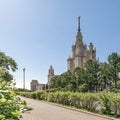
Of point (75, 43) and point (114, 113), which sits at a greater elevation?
point (75, 43)

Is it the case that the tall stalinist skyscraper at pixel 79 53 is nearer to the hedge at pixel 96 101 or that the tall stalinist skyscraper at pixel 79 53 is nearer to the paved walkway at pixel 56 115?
the hedge at pixel 96 101

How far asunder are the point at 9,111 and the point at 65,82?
80732 millimetres

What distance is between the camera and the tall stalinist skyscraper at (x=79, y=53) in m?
155

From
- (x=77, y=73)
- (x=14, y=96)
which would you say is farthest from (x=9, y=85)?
(x=77, y=73)

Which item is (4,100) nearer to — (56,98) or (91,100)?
(91,100)

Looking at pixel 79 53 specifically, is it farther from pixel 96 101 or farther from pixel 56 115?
pixel 56 115

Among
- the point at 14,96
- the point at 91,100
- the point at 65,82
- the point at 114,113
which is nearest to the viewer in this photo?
the point at 14,96

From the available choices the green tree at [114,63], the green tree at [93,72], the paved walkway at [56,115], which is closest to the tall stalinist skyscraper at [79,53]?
the green tree at [93,72]

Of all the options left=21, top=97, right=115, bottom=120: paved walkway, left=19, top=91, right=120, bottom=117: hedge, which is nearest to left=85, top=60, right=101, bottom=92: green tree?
left=19, top=91, right=120, bottom=117: hedge

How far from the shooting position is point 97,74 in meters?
65.9

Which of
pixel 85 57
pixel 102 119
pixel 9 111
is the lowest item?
pixel 102 119

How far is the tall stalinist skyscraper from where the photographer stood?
507 feet

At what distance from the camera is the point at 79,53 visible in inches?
6181

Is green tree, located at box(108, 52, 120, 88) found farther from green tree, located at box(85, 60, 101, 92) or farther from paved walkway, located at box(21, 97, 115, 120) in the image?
paved walkway, located at box(21, 97, 115, 120)
